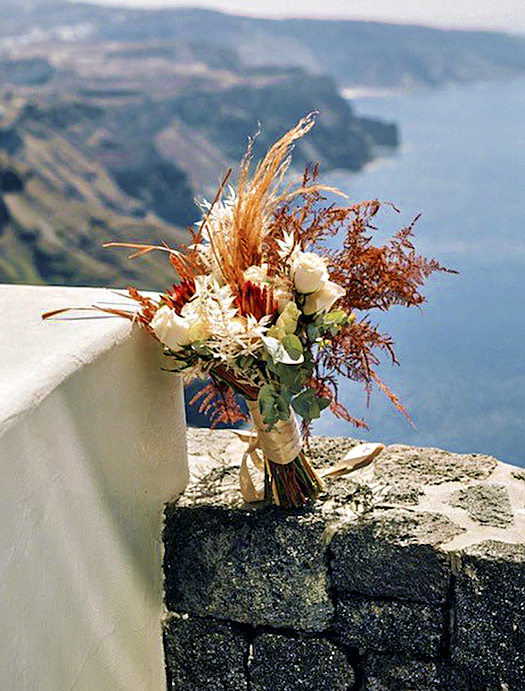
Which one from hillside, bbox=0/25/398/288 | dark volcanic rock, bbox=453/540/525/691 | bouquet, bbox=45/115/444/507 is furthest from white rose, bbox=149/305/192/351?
hillside, bbox=0/25/398/288

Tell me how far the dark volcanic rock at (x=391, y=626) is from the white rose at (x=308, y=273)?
0.47 metres

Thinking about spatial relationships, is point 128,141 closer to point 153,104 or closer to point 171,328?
point 153,104

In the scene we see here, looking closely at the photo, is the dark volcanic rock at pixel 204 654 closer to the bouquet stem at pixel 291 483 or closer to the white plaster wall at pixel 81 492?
the white plaster wall at pixel 81 492

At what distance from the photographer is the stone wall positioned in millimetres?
1416

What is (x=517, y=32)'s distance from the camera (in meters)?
59.1

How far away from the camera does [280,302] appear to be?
4.55 feet

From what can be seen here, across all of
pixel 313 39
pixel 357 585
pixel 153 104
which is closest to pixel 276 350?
pixel 357 585

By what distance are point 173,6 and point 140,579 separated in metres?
81.2

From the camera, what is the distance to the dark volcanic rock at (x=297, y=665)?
1531 millimetres

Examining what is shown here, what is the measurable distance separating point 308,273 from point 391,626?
0.54m

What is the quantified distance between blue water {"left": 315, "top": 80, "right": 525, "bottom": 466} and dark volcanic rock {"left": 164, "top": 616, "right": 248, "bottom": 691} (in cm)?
38

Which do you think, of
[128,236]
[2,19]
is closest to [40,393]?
[128,236]

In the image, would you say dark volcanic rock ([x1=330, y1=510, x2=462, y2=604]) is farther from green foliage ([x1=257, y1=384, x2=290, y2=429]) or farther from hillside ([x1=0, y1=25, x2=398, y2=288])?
hillside ([x1=0, y1=25, x2=398, y2=288])

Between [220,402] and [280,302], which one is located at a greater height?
[280,302]
